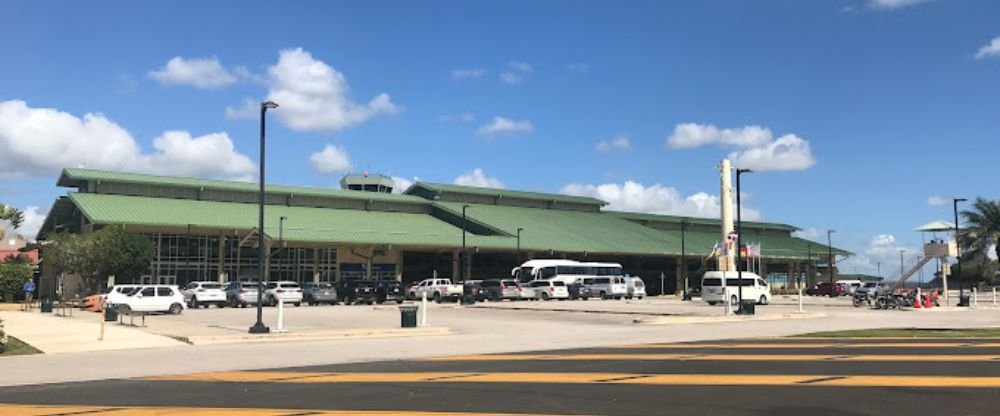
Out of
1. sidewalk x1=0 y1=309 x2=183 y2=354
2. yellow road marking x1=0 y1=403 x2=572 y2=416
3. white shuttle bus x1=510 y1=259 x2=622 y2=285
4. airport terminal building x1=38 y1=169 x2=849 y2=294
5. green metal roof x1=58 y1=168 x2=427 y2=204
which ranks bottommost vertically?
sidewalk x1=0 y1=309 x2=183 y2=354

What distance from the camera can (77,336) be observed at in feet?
80.8

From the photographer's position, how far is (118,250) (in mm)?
52844

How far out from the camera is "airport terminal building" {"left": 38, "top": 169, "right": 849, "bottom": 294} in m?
63.2

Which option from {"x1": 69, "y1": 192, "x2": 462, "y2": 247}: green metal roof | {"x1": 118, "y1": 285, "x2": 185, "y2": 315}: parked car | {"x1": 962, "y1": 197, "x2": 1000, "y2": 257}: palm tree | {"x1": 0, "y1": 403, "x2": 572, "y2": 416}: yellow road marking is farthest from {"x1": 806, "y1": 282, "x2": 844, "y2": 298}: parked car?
{"x1": 0, "y1": 403, "x2": 572, "y2": 416}: yellow road marking

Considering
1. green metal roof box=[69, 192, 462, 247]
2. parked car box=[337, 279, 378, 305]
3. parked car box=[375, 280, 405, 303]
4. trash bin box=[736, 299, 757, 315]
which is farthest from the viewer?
green metal roof box=[69, 192, 462, 247]

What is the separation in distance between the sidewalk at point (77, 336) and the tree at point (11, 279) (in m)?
26.3

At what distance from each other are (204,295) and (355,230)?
2343cm

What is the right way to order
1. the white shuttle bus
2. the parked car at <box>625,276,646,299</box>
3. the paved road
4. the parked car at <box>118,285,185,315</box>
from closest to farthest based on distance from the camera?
the paved road < the parked car at <box>118,285,185,315</box> < the parked car at <box>625,276,646,299</box> < the white shuttle bus

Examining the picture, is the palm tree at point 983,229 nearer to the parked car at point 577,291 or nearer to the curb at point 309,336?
the parked car at point 577,291

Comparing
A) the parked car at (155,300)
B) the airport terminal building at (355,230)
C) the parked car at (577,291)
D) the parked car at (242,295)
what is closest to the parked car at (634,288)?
the parked car at (577,291)

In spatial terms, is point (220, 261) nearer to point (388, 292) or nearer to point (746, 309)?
point (388, 292)

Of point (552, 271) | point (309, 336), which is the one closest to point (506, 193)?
point (552, 271)

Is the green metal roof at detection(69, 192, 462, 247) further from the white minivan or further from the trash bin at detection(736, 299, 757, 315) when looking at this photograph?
the trash bin at detection(736, 299, 757, 315)

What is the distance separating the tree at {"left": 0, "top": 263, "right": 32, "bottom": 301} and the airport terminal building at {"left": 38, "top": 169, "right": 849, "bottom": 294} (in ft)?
17.5
